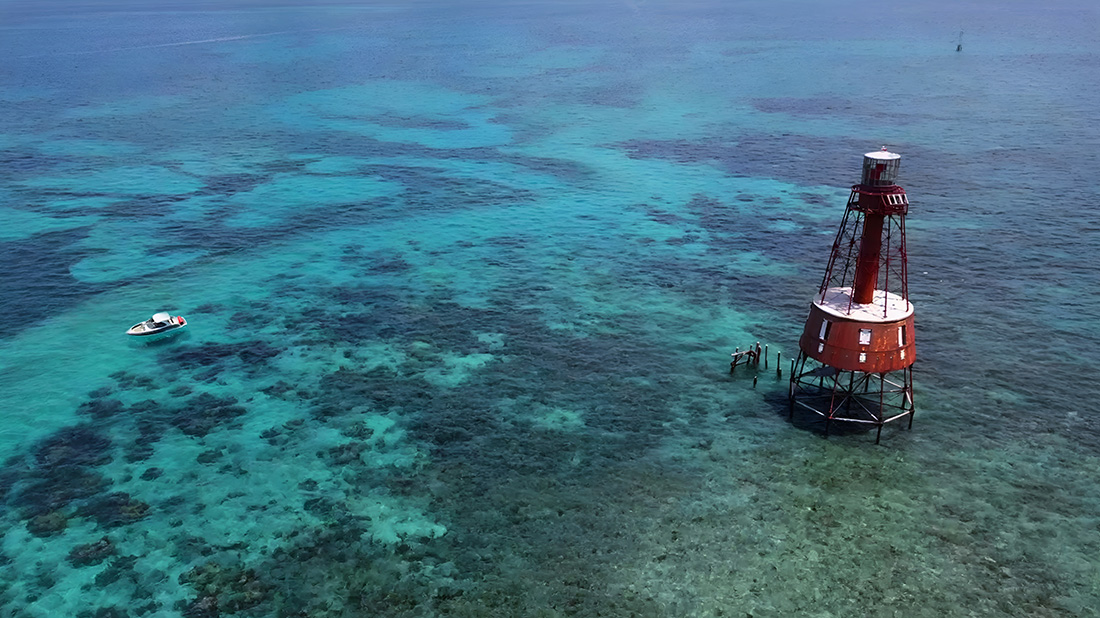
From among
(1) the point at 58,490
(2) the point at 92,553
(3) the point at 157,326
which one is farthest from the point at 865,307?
(3) the point at 157,326

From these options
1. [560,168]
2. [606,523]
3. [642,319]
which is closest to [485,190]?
[560,168]

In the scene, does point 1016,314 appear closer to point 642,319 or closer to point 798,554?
point 642,319

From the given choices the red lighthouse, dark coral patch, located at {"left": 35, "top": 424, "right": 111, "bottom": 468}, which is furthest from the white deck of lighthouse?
dark coral patch, located at {"left": 35, "top": 424, "right": 111, "bottom": 468}

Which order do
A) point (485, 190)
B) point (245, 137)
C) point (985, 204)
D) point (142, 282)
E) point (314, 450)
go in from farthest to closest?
point (245, 137), point (485, 190), point (985, 204), point (142, 282), point (314, 450)

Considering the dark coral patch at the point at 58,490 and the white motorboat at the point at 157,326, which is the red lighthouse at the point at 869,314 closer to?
the dark coral patch at the point at 58,490

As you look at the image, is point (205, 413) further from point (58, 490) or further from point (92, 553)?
point (92, 553)

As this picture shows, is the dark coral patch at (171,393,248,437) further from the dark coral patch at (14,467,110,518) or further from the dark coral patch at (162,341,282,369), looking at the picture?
the dark coral patch at (14,467,110,518)
